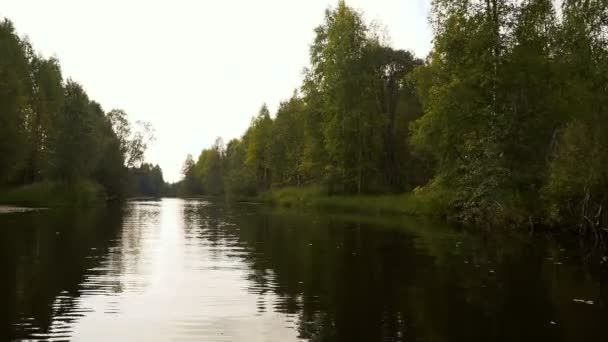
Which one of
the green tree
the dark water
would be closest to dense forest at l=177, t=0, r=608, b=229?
the dark water

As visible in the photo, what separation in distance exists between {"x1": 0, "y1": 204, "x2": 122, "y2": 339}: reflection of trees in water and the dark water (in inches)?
1.5

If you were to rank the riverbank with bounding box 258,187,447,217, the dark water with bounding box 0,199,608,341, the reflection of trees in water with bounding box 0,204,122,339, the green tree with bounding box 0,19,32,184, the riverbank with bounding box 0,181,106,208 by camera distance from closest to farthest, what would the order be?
the dark water with bounding box 0,199,608,341 → the reflection of trees in water with bounding box 0,204,122,339 → the riverbank with bounding box 258,187,447,217 → the green tree with bounding box 0,19,32,184 → the riverbank with bounding box 0,181,106,208

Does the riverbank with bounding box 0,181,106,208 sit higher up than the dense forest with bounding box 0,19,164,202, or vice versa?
the dense forest with bounding box 0,19,164,202

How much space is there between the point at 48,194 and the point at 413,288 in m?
61.8

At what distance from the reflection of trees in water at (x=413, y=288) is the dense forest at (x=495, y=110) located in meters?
5.01

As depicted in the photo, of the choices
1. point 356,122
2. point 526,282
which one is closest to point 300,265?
point 526,282

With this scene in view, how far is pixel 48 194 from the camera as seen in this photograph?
2594 inches

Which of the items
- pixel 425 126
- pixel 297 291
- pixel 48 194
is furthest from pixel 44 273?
pixel 48 194

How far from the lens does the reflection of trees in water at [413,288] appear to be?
10500mm

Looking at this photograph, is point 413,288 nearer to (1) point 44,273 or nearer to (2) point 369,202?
(1) point 44,273

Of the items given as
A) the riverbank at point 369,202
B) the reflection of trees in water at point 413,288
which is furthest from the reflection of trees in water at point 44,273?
the riverbank at point 369,202

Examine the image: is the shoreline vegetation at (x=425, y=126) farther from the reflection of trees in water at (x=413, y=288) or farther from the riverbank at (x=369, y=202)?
the reflection of trees in water at (x=413, y=288)

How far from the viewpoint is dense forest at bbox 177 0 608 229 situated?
26125 mm

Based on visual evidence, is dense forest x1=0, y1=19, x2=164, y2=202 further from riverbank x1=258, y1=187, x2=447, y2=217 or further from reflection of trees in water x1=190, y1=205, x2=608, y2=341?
reflection of trees in water x1=190, y1=205, x2=608, y2=341
